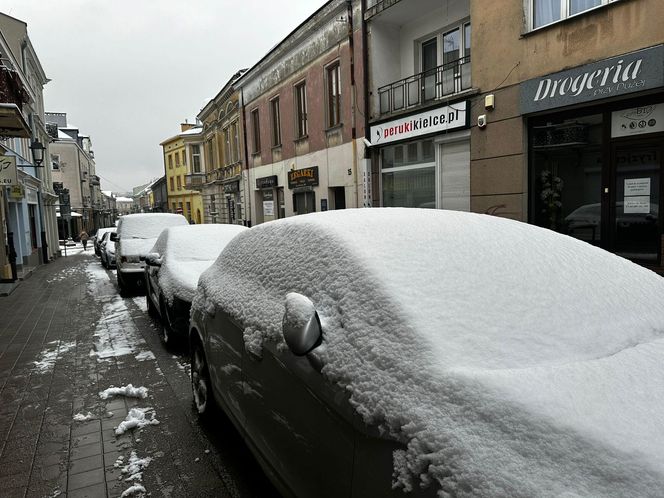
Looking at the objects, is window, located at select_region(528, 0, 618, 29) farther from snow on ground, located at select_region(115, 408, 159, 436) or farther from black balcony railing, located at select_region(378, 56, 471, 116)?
snow on ground, located at select_region(115, 408, 159, 436)

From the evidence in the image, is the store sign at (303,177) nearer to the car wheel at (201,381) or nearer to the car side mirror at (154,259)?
the car side mirror at (154,259)

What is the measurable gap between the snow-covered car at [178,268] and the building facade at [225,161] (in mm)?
16176

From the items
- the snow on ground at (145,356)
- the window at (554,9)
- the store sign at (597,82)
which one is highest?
the window at (554,9)

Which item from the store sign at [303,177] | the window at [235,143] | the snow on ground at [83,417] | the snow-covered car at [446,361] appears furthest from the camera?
the window at [235,143]

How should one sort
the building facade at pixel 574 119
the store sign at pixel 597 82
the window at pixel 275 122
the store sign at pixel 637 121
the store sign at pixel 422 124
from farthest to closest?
the window at pixel 275 122 < the store sign at pixel 422 124 < the building facade at pixel 574 119 < the store sign at pixel 637 121 < the store sign at pixel 597 82

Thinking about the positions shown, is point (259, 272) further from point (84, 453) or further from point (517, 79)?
point (517, 79)

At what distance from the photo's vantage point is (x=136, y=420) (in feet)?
12.3

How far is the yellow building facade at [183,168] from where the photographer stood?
4359 centimetres

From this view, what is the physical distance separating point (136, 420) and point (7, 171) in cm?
1050

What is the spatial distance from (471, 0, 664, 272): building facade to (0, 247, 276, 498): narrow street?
753 cm

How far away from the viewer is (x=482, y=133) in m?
10.3

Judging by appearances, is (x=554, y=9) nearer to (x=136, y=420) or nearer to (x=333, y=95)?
(x=333, y=95)

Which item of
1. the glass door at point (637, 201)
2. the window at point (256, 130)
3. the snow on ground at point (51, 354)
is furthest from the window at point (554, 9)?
the window at point (256, 130)

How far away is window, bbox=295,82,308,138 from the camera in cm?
1789
